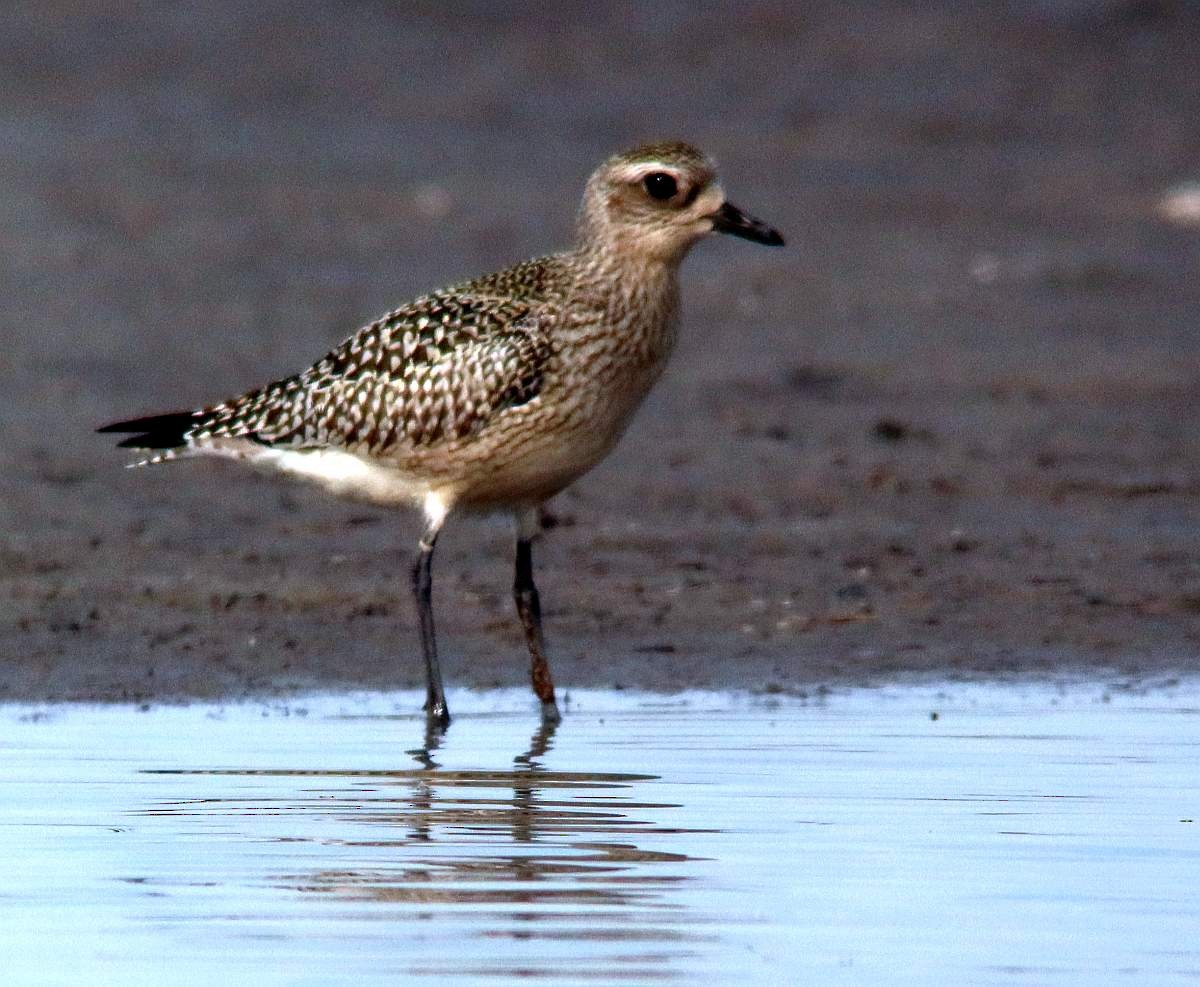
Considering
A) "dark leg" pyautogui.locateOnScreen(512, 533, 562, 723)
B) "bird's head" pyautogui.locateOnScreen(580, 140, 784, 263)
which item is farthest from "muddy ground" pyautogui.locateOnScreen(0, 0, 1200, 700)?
"bird's head" pyautogui.locateOnScreen(580, 140, 784, 263)

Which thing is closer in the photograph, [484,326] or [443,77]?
[484,326]

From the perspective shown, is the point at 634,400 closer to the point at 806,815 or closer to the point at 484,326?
the point at 484,326

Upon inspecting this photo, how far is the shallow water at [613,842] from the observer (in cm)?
575

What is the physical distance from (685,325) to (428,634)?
6507 millimetres

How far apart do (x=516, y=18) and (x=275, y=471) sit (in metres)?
10.6

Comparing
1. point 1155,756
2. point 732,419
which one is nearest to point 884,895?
point 1155,756

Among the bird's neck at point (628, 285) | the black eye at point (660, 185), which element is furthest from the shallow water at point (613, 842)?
the black eye at point (660, 185)

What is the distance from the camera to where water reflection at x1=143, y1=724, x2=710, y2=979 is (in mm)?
6031

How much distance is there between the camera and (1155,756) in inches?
319

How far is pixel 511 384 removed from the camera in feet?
30.3

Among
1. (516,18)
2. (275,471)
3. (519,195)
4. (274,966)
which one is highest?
(516,18)

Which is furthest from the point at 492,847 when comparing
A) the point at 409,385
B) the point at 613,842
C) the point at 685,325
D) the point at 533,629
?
the point at 685,325

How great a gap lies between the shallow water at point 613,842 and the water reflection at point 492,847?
0.04 ft

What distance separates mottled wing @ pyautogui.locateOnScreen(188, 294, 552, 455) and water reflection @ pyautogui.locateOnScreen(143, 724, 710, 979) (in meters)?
A: 1.43
